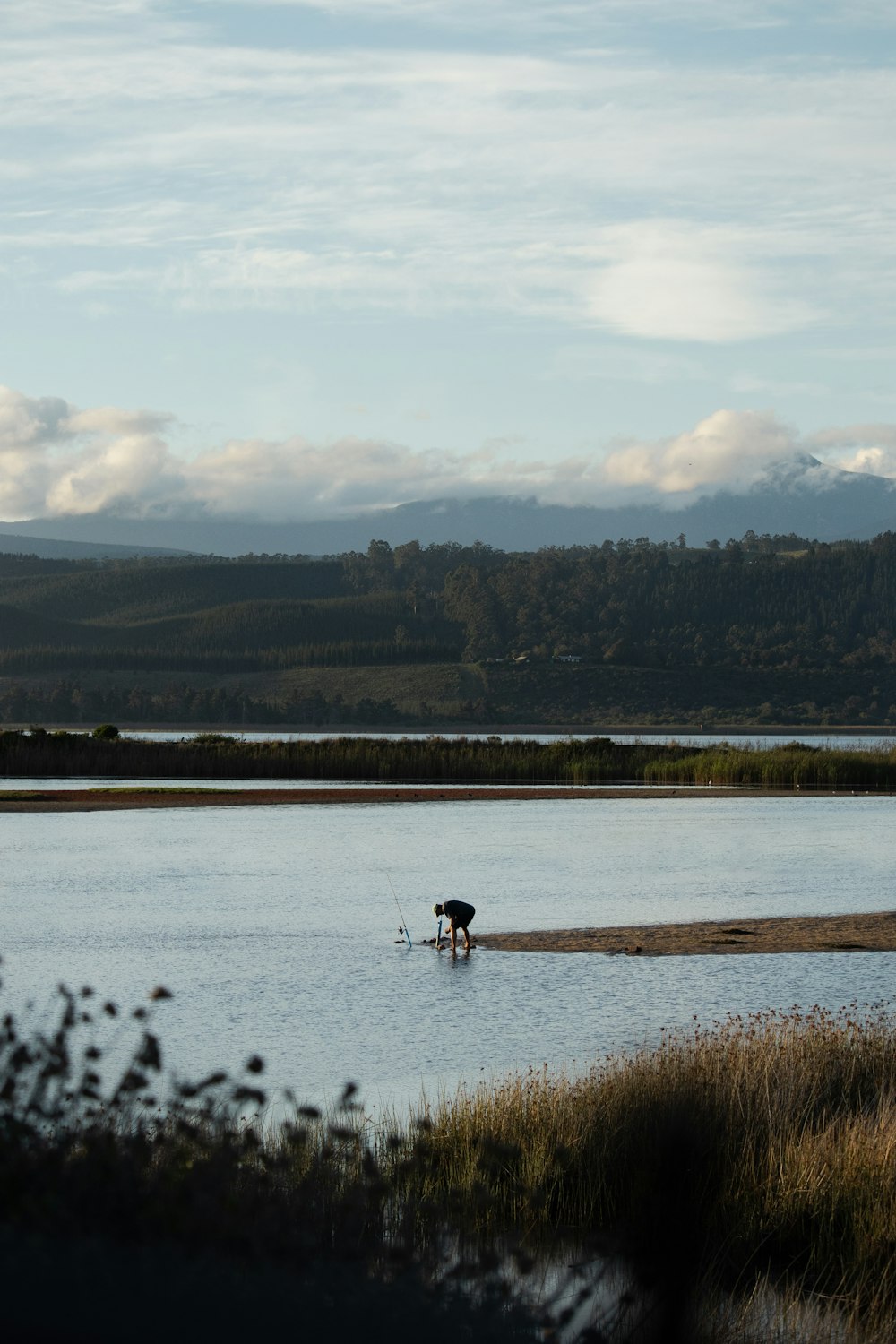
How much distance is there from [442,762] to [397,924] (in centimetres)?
4514

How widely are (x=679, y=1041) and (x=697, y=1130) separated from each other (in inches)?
146

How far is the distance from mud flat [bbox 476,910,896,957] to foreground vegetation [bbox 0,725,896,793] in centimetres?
4269

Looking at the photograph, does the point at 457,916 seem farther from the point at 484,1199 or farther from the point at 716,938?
the point at 484,1199

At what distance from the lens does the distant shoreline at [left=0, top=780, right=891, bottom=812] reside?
51094mm

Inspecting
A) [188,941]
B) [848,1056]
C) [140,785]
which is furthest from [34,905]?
[140,785]

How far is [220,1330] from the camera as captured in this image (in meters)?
5.37

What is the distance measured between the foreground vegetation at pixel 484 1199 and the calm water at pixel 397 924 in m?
2.13

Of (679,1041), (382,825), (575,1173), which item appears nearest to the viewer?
(575,1173)

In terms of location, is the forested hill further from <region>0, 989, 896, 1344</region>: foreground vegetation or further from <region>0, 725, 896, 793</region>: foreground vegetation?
<region>0, 989, 896, 1344</region>: foreground vegetation

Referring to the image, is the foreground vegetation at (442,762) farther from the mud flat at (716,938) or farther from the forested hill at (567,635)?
the forested hill at (567,635)

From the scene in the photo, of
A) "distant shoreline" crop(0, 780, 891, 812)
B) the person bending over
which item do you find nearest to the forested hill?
"distant shoreline" crop(0, 780, 891, 812)

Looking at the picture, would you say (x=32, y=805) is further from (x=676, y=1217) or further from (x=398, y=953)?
(x=676, y=1217)

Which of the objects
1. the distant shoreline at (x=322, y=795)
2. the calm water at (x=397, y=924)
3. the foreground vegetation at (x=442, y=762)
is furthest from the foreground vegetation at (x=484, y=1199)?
the foreground vegetation at (x=442, y=762)

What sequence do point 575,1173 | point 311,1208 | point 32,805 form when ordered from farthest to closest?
1. point 32,805
2. point 575,1173
3. point 311,1208
